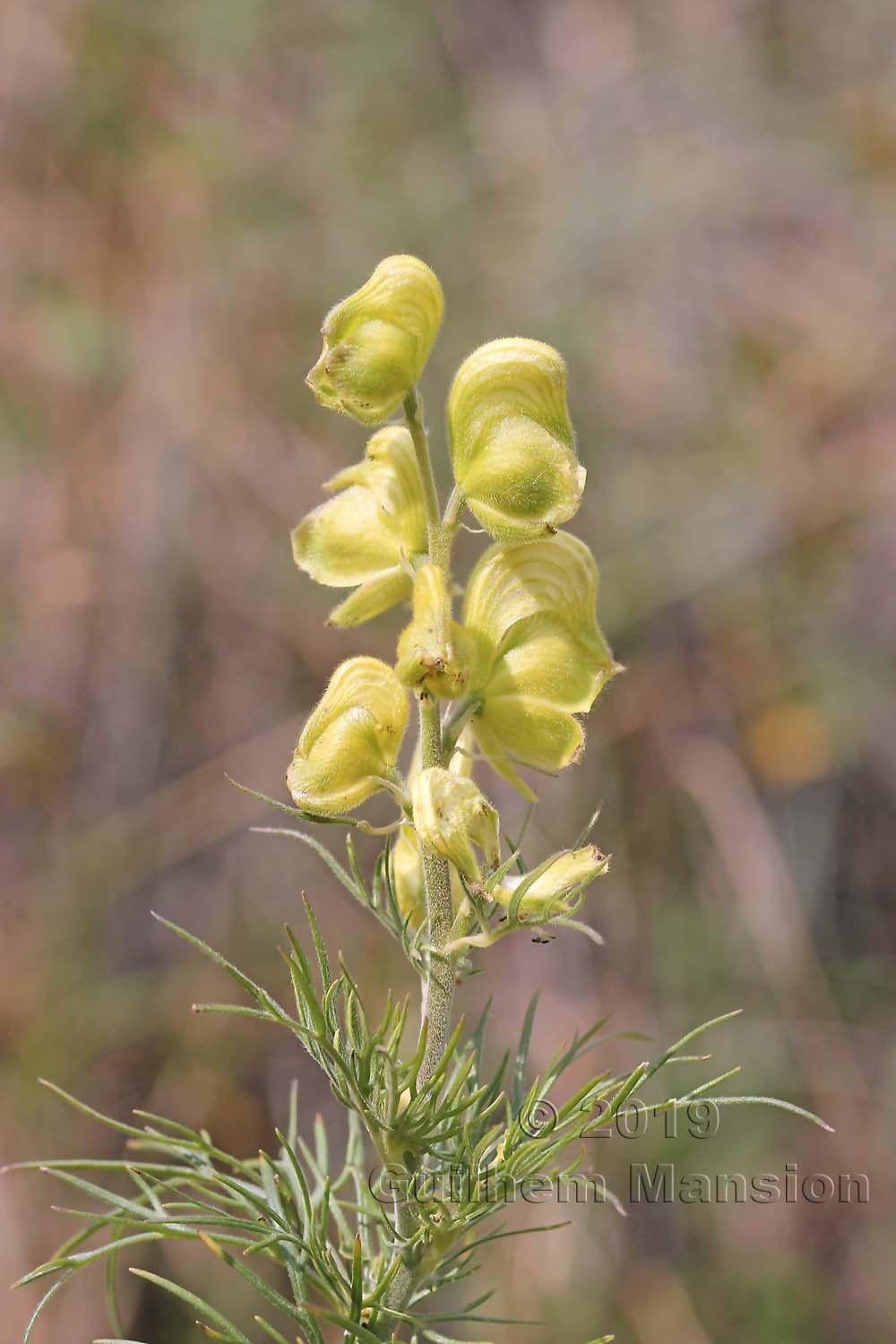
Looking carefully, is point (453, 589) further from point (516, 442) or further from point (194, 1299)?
point (194, 1299)

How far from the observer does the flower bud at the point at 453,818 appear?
53.7 inches

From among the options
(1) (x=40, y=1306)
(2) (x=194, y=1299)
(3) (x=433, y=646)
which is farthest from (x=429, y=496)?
(1) (x=40, y=1306)

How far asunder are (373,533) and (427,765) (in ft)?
1.07

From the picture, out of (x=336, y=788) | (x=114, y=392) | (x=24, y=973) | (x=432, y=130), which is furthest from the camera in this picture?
(x=432, y=130)

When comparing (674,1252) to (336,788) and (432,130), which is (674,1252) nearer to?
(336,788)

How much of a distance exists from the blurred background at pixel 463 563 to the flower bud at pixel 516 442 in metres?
3.35

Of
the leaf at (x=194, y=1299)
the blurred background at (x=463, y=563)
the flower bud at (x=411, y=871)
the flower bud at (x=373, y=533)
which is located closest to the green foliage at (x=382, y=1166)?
the leaf at (x=194, y=1299)

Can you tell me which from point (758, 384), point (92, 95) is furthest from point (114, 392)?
point (758, 384)

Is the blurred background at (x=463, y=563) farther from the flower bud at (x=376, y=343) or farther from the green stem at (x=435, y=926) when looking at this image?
the flower bud at (x=376, y=343)

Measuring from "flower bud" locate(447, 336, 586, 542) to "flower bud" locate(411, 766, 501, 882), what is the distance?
12.8 inches

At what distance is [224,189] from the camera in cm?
557

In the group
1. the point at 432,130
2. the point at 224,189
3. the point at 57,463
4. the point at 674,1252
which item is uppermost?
the point at 432,130

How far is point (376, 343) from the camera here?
1451 millimetres

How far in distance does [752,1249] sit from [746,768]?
1.97m
